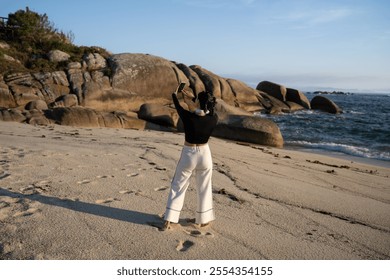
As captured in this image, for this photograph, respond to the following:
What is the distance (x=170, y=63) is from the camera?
85.1 ft

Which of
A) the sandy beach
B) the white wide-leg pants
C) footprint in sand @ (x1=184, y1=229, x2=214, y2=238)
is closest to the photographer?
the sandy beach

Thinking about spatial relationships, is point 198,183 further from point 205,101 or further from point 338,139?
point 338,139

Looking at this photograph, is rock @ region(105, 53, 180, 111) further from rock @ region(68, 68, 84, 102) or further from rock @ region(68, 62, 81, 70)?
rock @ region(68, 62, 81, 70)

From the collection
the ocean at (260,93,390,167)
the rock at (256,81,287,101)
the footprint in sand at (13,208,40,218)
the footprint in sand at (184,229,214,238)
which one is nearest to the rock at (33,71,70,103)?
the ocean at (260,93,390,167)

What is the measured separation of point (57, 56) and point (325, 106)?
27.7m

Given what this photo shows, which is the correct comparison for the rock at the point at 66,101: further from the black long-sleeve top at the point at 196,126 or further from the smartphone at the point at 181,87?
the black long-sleeve top at the point at 196,126

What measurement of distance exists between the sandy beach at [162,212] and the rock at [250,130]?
7.22m

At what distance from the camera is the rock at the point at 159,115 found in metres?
18.3

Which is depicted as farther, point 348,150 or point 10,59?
point 10,59

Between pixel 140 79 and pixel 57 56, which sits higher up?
pixel 57 56

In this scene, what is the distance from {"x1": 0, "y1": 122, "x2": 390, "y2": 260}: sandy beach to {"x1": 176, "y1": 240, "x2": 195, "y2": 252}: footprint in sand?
0.01 m

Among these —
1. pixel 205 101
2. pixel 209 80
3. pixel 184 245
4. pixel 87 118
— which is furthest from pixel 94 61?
pixel 184 245

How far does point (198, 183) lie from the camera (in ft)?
14.9

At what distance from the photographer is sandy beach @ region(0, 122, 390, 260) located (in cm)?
385
